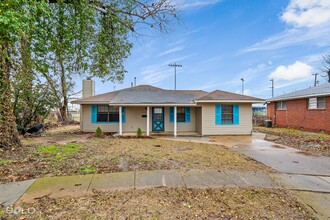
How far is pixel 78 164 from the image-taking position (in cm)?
476

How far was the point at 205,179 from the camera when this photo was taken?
3.86 meters

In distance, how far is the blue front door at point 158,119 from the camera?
1287 cm

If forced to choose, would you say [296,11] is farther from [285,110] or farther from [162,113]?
[162,113]

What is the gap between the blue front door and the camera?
12.9 m

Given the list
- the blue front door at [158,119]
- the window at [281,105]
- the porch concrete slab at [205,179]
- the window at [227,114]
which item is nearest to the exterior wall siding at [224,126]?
the window at [227,114]

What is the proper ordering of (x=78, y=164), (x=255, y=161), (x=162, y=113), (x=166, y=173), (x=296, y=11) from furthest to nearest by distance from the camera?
(x=162, y=113) → (x=296, y=11) → (x=255, y=161) → (x=78, y=164) → (x=166, y=173)

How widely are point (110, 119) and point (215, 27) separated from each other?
9.91 meters

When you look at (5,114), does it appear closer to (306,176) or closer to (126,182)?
(126,182)

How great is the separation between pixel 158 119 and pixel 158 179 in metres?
9.15

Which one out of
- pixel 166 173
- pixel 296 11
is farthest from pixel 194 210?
pixel 296 11

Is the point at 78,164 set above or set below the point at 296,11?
below

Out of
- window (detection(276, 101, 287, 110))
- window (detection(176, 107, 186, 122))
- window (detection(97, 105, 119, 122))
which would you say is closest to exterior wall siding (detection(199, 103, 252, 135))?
window (detection(176, 107, 186, 122))

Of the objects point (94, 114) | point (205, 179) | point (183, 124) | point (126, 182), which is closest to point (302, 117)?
point (183, 124)

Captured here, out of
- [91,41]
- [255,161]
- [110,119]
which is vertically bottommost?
[255,161]
